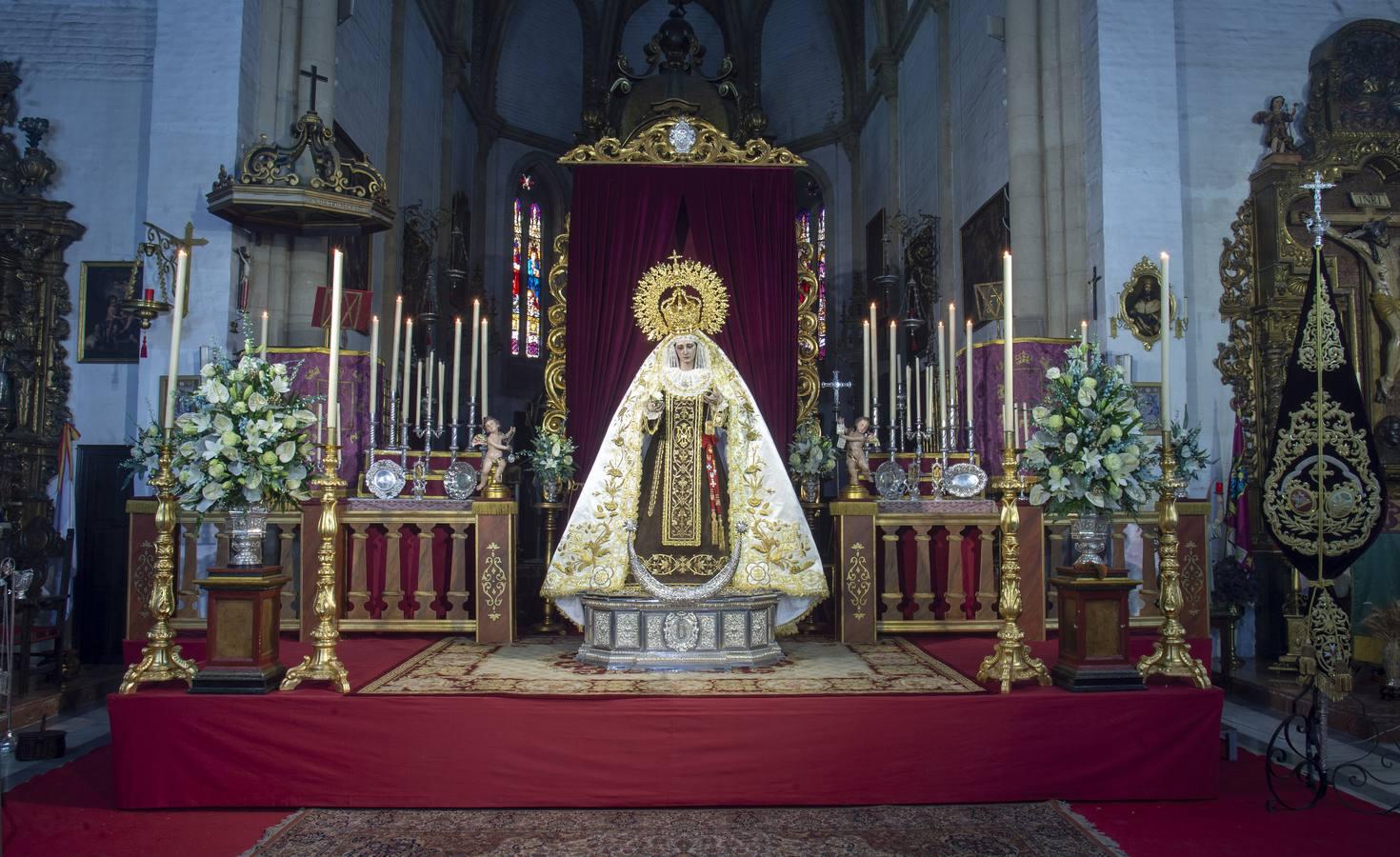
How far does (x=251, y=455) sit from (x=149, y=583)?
2.81 metres

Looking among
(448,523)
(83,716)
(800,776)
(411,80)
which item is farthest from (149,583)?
(411,80)

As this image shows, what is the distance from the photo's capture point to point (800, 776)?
5230 millimetres

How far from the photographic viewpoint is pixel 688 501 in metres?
7.48

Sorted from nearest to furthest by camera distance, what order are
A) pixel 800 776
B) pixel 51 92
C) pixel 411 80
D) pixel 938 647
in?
pixel 800 776 < pixel 938 647 < pixel 51 92 < pixel 411 80

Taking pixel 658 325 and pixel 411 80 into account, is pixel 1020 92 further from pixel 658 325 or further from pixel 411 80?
pixel 411 80

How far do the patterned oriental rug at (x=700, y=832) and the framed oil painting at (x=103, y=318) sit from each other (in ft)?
21.1

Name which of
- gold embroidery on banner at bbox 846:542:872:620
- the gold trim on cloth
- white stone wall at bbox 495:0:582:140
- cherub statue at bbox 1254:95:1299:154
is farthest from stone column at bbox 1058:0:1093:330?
white stone wall at bbox 495:0:582:140

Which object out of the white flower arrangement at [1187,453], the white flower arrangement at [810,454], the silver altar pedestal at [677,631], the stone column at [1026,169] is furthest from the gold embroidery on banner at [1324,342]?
the stone column at [1026,169]

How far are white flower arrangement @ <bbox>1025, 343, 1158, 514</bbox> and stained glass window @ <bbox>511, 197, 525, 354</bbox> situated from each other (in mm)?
14538

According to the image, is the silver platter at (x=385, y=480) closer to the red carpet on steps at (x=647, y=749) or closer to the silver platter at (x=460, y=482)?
the silver platter at (x=460, y=482)

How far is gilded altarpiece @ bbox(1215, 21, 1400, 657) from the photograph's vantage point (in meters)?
9.30

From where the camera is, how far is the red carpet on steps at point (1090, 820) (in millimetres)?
4570

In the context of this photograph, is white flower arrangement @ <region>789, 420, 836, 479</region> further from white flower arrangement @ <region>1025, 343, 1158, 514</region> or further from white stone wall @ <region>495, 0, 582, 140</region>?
white stone wall @ <region>495, 0, 582, 140</region>

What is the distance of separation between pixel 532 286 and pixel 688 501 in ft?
44.1
